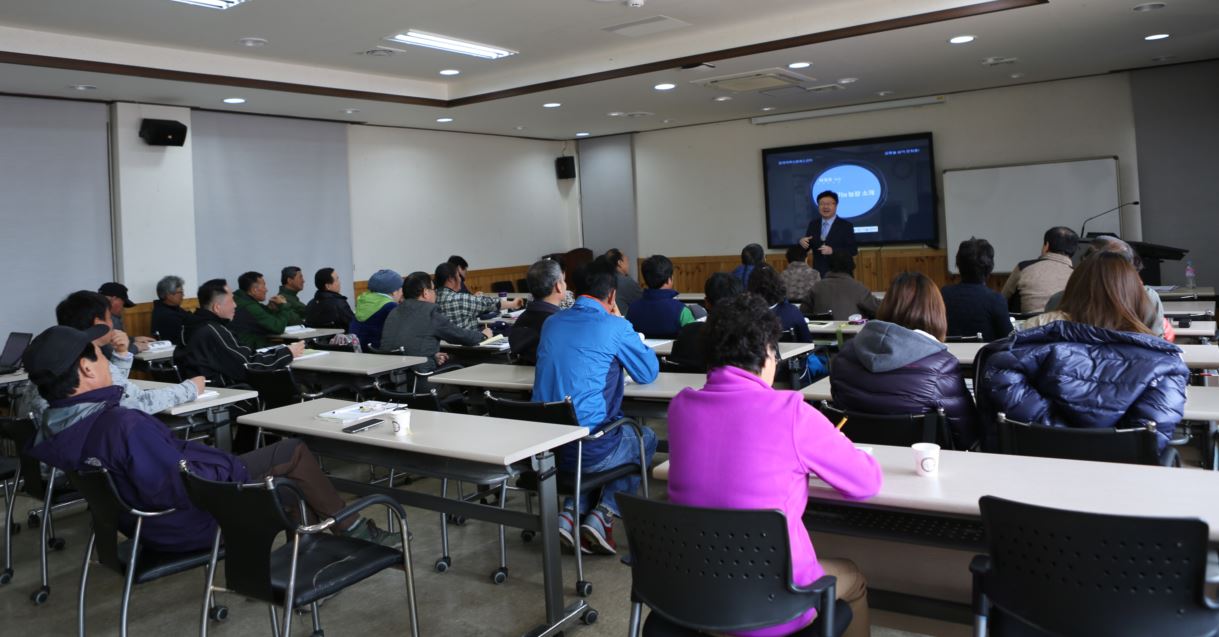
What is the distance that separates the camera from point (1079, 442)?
2.75m

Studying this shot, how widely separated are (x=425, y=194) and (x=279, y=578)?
350 inches

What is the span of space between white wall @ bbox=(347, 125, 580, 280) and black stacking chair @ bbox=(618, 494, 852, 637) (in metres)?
8.93

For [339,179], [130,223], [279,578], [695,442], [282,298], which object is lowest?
[279,578]

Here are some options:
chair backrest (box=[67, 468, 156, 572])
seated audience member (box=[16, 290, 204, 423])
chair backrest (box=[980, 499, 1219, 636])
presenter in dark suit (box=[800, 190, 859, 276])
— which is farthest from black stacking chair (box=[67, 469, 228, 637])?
presenter in dark suit (box=[800, 190, 859, 276])

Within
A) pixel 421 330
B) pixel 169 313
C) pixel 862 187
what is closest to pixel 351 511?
pixel 421 330

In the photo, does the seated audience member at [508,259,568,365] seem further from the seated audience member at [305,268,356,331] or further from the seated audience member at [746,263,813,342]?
the seated audience member at [305,268,356,331]

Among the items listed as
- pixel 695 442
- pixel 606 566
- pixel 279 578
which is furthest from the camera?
pixel 606 566

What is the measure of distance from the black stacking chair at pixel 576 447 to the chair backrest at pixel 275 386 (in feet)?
5.51

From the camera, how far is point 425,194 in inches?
439

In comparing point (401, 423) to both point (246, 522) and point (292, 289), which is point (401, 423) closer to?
point (246, 522)

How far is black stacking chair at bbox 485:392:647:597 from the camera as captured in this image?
3535 millimetres

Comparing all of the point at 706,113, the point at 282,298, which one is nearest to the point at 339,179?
the point at 282,298

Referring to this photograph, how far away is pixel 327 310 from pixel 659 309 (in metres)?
3.37

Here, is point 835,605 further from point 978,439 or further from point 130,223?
point 130,223
